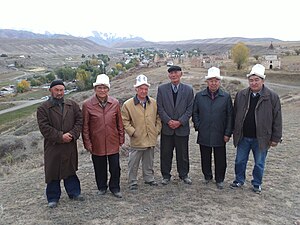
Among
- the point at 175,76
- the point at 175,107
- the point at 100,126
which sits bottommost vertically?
the point at 100,126

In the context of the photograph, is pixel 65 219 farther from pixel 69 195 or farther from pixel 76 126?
pixel 76 126

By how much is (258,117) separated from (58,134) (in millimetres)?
2680

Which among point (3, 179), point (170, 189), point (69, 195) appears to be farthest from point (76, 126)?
point (3, 179)

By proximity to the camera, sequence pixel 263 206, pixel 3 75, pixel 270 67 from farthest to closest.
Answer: pixel 3 75 < pixel 270 67 < pixel 263 206

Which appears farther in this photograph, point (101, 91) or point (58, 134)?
point (101, 91)

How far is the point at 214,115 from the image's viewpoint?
509 cm

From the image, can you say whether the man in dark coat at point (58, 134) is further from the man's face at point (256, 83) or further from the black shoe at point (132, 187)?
the man's face at point (256, 83)

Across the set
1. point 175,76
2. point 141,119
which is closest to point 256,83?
point 175,76

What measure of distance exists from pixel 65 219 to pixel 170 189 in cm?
165

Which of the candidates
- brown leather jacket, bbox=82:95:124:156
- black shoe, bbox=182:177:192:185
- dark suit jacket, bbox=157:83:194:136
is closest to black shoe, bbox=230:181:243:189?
black shoe, bbox=182:177:192:185

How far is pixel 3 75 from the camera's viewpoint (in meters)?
90.1

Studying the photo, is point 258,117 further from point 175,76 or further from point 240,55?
point 240,55

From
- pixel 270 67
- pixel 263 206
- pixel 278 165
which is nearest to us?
pixel 263 206

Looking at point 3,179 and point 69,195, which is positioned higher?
point 69,195
